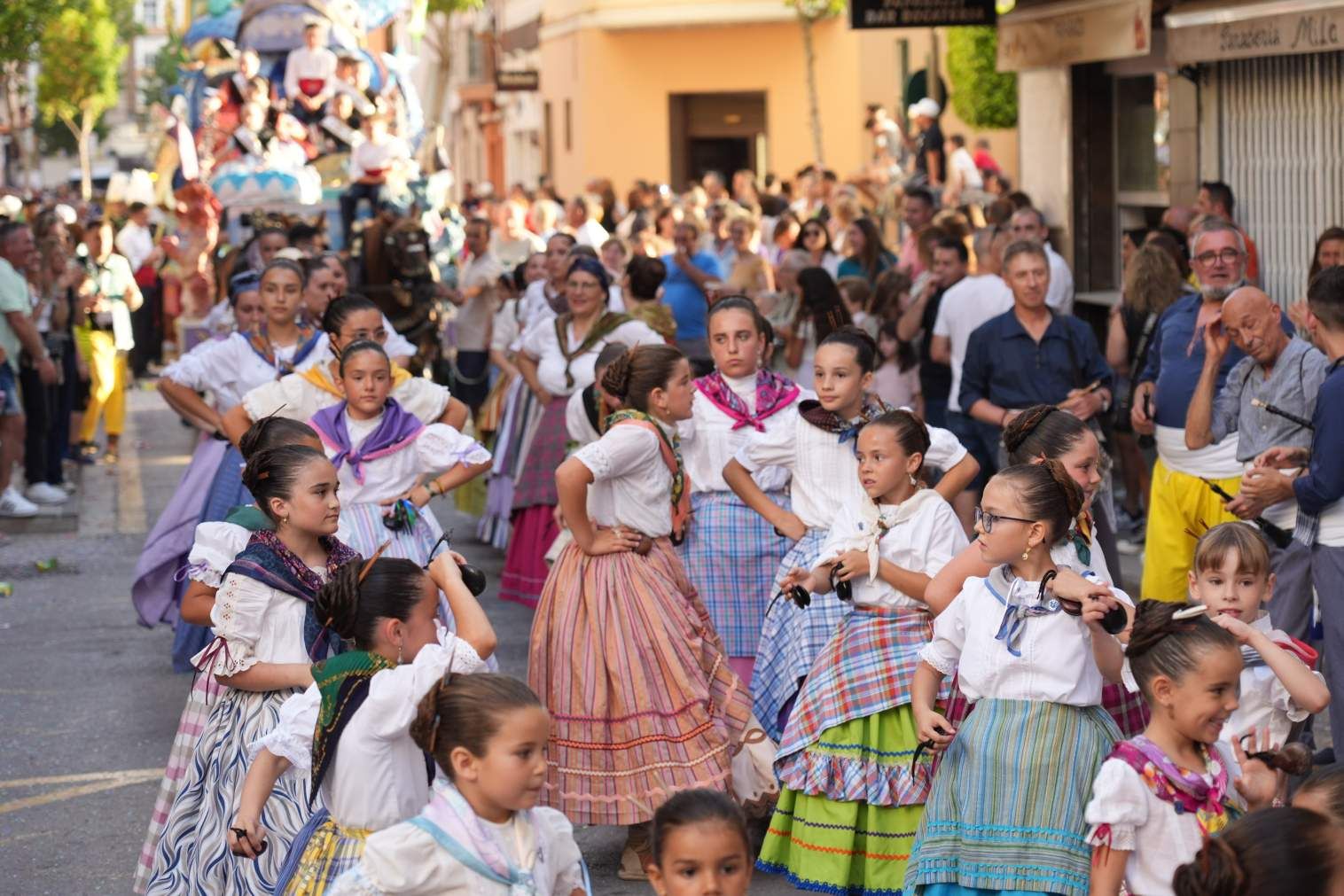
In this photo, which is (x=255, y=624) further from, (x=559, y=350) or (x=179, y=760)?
(x=559, y=350)

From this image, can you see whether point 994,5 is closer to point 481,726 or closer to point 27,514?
point 27,514

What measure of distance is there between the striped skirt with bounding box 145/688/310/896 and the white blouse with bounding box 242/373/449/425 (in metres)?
2.05

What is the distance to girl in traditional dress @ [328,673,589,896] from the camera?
13.3 feet

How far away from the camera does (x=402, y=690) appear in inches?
179

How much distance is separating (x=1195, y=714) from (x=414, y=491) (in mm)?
3442

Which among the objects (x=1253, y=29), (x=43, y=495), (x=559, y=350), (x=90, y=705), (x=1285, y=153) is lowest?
(x=90, y=705)

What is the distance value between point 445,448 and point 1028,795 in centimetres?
279

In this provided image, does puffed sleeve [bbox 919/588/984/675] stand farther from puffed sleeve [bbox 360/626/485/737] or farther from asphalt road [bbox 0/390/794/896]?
asphalt road [bbox 0/390/794/896]

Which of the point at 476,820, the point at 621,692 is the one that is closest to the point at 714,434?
the point at 621,692

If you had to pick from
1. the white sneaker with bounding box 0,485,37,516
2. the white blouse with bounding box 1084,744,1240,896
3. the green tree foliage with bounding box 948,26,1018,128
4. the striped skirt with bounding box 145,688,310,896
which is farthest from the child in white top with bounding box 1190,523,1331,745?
the green tree foliage with bounding box 948,26,1018,128

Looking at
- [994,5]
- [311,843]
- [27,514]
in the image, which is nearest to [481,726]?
[311,843]

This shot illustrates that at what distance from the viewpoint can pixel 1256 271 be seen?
38.2 ft

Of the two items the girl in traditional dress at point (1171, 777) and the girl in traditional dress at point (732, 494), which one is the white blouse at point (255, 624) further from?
the girl in traditional dress at point (732, 494)

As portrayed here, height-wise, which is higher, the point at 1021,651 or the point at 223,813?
the point at 1021,651
